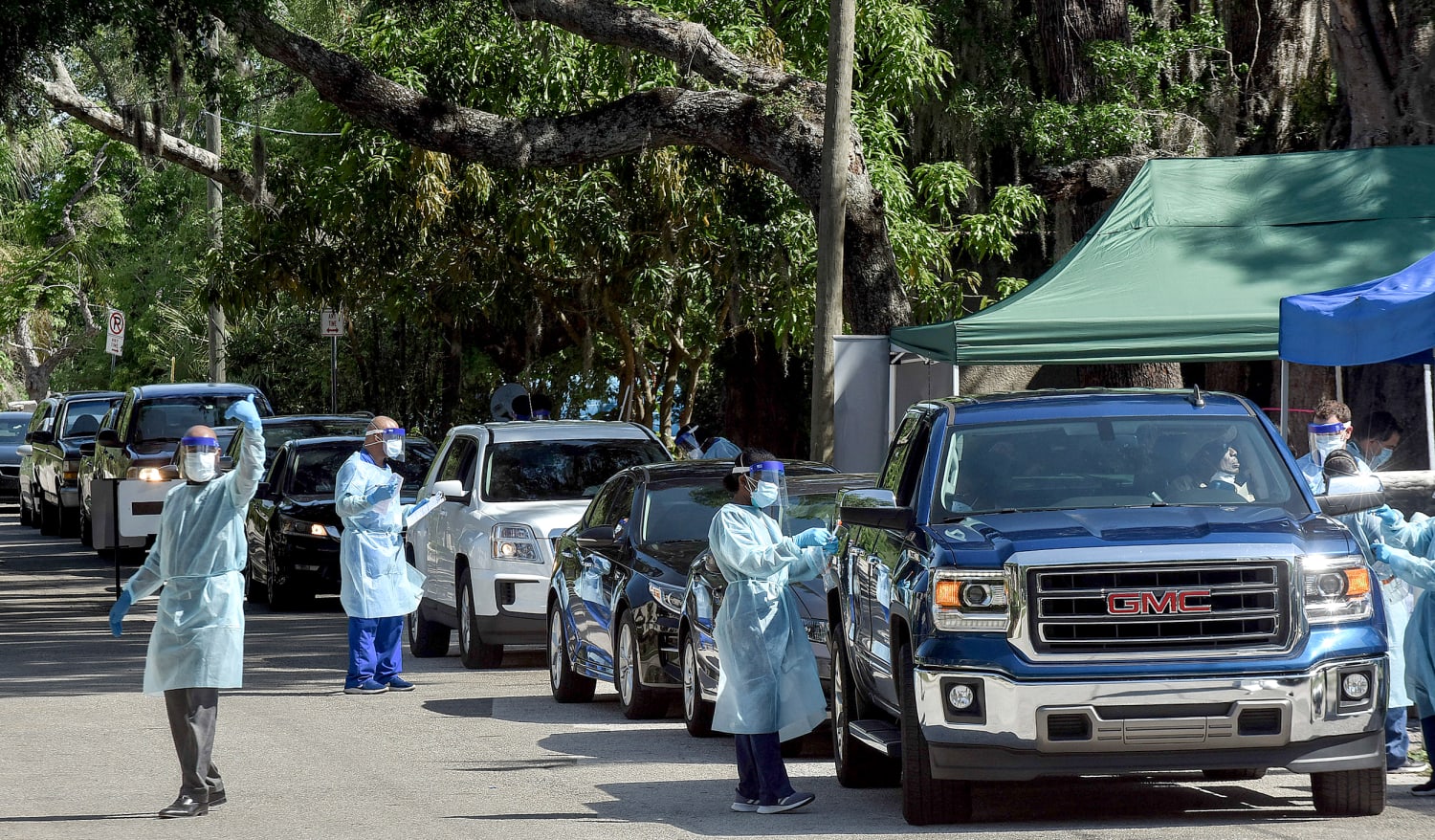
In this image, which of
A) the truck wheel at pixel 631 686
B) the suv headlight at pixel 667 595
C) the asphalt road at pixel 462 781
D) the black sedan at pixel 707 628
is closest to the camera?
the asphalt road at pixel 462 781

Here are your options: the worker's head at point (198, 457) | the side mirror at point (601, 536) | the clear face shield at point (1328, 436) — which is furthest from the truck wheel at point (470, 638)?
the clear face shield at point (1328, 436)

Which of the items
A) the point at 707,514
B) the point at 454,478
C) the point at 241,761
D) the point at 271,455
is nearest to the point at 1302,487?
the point at 707,514

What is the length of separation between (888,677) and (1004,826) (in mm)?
793

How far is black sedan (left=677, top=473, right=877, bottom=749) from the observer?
34.3 feet

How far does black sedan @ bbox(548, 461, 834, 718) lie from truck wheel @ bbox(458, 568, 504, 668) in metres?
1.33

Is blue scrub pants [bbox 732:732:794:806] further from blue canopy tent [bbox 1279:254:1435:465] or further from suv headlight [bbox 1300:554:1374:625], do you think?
blue canopy tent [bbox 1279:254:1435:465]

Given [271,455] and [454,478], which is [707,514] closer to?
[454,478]

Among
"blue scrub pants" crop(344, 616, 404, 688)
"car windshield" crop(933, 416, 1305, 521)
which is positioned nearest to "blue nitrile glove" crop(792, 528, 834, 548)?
"car windshield" crop(933, 416, 1305, 521)

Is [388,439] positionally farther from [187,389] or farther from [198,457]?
[187,389]

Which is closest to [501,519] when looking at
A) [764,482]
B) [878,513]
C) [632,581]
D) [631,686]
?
[632,581]

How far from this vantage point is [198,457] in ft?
30.2

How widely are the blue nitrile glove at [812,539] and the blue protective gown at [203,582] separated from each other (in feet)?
8.15

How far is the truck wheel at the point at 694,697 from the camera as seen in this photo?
1098 cm

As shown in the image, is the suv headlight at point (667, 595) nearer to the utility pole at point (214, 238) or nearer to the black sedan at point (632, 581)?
the black sedan at point (632, 581)
